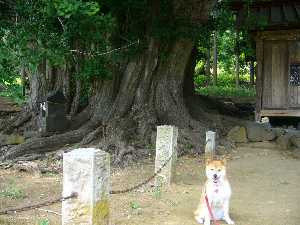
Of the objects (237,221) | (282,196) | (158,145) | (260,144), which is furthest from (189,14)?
(237,221)

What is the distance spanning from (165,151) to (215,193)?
253 cm

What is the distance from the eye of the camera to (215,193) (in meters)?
6.34

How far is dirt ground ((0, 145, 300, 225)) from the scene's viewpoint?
6.96 metres

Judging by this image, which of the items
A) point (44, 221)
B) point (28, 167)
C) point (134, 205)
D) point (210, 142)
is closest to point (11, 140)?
point (28, 167)

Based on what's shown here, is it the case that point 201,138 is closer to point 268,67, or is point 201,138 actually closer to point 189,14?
point 189,14

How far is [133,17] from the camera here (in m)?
12.3

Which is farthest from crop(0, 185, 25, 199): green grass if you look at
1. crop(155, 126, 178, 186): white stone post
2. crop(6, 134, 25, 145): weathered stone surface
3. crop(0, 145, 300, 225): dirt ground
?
crop(6, 134, 25, 145): weathered stone surface

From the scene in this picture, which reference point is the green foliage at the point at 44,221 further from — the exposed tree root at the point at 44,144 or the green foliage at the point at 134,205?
the exposed tree root at the point at 44,144

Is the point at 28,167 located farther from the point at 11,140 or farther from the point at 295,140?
the point at 295,140

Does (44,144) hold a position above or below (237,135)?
below

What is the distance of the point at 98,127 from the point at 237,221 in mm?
6249

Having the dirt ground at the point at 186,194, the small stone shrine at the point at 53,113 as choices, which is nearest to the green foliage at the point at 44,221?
the dirt ground at the point at 186,194

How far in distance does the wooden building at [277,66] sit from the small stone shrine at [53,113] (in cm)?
608

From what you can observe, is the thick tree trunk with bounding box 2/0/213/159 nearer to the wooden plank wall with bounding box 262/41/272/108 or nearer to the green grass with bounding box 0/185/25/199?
the green grass with bounding box 0/185/25/199
